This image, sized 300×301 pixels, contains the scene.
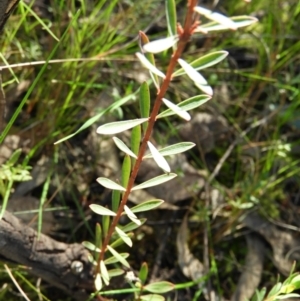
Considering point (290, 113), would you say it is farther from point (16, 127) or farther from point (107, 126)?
point (107, 126)

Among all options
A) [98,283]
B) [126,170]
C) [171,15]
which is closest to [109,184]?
[126,170]

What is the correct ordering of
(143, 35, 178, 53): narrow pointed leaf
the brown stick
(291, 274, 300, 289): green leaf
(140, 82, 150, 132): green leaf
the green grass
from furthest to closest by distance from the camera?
the green grass
the brown stick
(291, 274, 300, 289): green leaf
(140, 82, 150, 132): green leaf
(143, 35, 178, 53): narrow pointed leaf

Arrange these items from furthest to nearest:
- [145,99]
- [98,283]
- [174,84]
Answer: [174,84]
[98,283]
[145,99]

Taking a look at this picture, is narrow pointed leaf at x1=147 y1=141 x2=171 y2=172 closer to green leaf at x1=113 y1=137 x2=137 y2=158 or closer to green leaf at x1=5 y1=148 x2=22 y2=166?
green leaf at x1=113 y1=137 x2=137 y2=158

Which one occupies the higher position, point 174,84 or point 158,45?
point 158,45

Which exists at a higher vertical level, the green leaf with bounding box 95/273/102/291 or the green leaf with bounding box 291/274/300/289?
the green leaf with bounding box 291/274/300/289

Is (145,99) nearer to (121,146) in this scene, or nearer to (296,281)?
(121,146)

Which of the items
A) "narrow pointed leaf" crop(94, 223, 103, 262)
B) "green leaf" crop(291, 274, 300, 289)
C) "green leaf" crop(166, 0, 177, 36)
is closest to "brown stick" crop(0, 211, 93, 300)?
"narrow pointed leaf" crop(94, 223, 103, 262)
